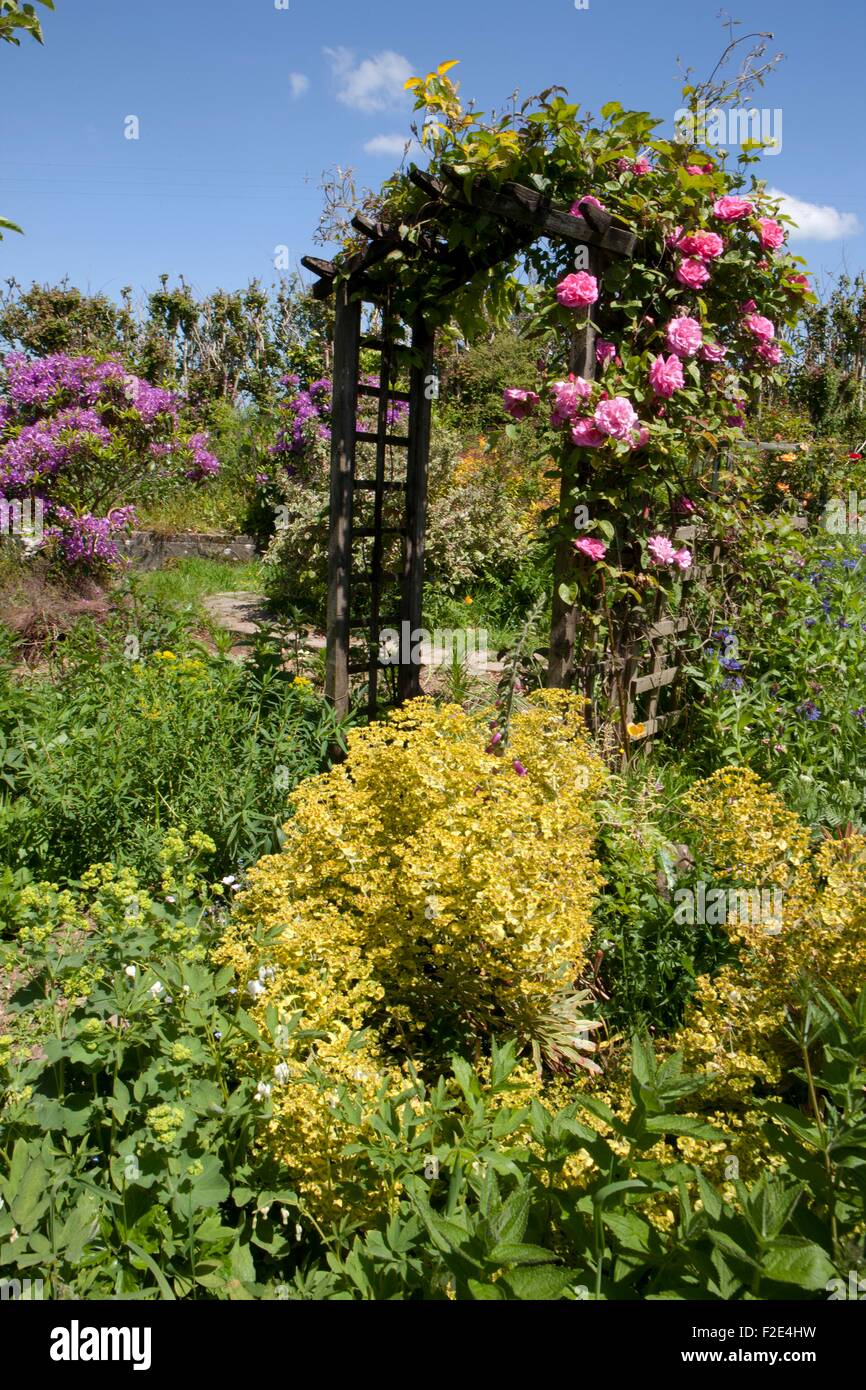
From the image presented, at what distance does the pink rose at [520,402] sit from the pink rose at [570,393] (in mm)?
306

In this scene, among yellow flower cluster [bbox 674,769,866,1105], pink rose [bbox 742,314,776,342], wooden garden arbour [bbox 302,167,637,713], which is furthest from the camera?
pink rose [bbox 742,314,776,342]

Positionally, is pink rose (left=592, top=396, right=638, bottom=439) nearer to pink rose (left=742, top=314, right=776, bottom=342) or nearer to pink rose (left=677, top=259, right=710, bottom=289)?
pink rose (left=677, top=259, right=710, bottom=289)

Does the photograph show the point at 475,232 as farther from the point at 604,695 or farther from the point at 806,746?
the point at 806,746

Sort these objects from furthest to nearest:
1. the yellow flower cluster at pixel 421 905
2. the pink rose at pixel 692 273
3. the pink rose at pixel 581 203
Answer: the pink rose at pixel 692 273
the pink rose at pixel 581 203
the yellow flower cluster at pixel 421 905

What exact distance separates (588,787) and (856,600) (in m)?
2.87

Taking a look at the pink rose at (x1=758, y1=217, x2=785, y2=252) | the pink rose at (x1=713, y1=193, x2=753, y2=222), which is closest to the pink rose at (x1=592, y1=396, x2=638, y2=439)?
the pink rose at (x1=713, y1=193, x2=753, y2=222)

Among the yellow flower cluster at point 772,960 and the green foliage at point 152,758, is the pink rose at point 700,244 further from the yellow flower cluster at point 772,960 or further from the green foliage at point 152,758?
the yellow flower cluster at point 772,960

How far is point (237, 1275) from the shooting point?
4.83 ft

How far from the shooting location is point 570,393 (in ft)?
11.3

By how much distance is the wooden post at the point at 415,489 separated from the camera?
14.3 ft

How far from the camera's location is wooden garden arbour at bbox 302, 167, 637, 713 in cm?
346

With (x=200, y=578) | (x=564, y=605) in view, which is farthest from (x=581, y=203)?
(x=200, y=578)

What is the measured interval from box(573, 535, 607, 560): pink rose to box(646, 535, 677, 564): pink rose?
35cm

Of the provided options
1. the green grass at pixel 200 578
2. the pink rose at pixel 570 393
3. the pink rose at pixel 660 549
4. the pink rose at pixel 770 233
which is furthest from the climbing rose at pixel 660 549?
the green grass at pixel 200 578
